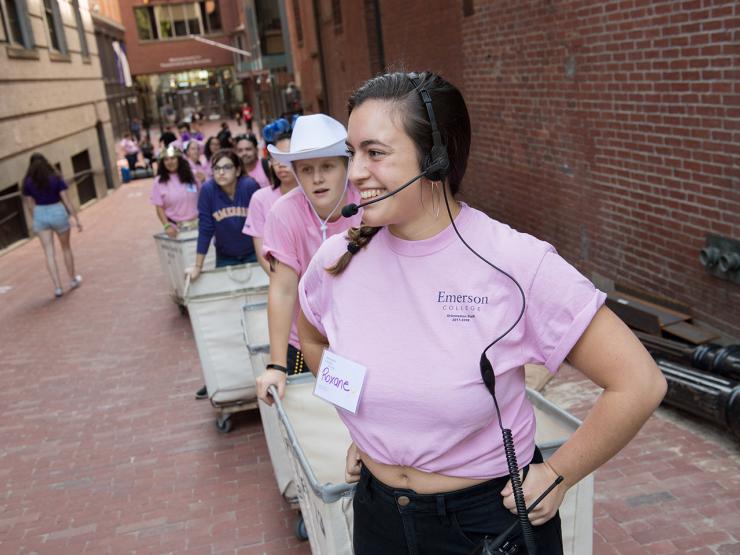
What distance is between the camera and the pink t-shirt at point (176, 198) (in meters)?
9.37

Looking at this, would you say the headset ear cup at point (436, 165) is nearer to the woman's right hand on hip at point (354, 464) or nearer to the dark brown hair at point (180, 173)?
the woman's right hand on hip at point (354, 464)

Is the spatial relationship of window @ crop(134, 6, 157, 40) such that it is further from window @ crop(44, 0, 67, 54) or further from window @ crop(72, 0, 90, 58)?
window @ crop(44, 0, 67, 54)

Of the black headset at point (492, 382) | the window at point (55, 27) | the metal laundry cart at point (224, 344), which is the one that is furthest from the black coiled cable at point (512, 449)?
the window at point (55, 27)

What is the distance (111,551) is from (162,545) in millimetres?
295

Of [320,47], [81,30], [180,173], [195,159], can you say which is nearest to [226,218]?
[180,173]

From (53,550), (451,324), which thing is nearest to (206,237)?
(53,550)

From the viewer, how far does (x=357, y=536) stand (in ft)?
6.95

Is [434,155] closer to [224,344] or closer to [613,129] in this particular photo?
[224,344]

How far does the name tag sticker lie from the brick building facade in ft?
13.5

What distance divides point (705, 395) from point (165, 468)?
361cm

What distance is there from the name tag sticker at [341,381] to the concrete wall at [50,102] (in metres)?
15.2

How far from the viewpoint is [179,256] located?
338 inches

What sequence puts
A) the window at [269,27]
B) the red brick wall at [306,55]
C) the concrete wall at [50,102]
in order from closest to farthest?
the concrete wall at [50,102] → the red brick wall at [306,55] → the window at [269,27]

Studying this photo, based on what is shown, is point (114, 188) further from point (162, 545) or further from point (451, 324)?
point (451, 324)
